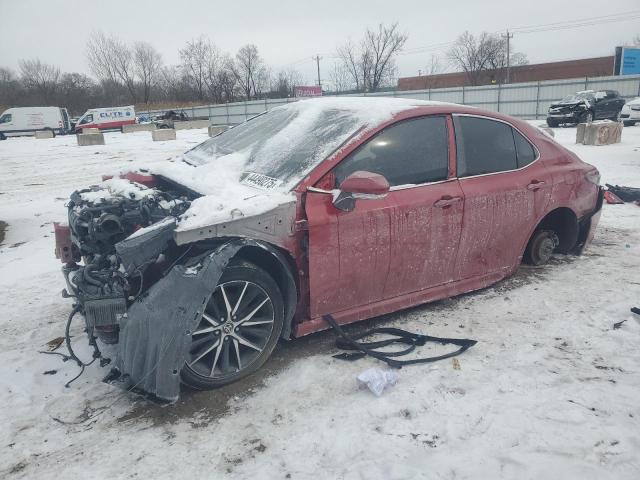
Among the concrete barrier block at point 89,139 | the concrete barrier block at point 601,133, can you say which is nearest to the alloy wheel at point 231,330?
the concrete barrier block at point 601,133

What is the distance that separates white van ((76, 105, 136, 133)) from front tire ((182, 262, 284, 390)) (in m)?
41.5

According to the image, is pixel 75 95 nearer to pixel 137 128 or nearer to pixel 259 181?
pixel 137 128

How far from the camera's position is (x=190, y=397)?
2795 mm

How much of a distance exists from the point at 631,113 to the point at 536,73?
37.3 meters

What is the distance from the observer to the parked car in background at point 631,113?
795 inches

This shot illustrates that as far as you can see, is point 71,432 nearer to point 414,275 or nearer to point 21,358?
point 21,358

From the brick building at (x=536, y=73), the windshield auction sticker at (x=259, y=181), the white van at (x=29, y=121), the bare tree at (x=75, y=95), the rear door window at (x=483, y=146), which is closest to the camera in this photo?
the windshield auction sticker at (x=259, y=181)

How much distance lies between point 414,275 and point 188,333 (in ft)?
5.50

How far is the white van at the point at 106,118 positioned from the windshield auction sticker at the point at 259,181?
4092cm

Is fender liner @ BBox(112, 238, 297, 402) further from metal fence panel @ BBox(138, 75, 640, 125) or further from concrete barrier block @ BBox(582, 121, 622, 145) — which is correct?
metal fence panel @ BBox(138, 75, 640, 125)

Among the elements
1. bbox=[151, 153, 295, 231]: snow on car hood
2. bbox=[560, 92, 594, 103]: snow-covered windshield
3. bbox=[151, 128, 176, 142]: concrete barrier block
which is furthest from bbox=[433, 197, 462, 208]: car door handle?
bbox=[151, 128, 176, 142]: concrete barrier block

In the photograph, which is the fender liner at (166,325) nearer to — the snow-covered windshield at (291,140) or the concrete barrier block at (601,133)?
the snow-covered windshield at (291,140)

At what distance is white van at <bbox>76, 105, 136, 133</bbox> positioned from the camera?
39.1m

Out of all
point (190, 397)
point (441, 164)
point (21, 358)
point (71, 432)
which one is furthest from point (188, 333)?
point (441, 164)
